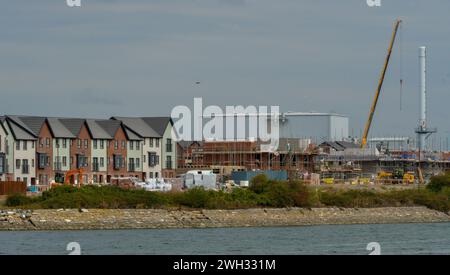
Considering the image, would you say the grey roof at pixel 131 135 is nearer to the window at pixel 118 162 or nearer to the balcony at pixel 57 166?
the window at pixel 118 162

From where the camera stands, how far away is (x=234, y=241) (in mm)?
44406

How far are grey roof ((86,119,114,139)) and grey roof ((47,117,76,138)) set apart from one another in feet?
7.56

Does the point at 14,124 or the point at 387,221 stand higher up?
the point at 14,124

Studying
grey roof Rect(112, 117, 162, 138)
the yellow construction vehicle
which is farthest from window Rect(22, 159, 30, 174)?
the yellow construction vehicle

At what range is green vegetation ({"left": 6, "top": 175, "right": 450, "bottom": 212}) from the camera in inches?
2224

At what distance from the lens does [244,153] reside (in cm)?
9569

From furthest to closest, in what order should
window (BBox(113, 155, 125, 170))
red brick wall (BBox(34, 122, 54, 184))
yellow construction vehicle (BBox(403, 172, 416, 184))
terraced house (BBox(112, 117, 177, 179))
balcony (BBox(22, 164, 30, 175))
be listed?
yellow construction vehicle (BBox(403, 172, 416, 184)), terraced house (BBox(112, 117, 177, 179)), window (BBox(113, 155, 125, 170)), red brick wall (BBox(34, 122, 54, 184)), balcony (BBox(22, 164, 30, 175))

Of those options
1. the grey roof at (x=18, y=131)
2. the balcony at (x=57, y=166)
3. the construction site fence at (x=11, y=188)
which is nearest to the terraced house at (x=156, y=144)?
the balcony at (x=57, y=166)

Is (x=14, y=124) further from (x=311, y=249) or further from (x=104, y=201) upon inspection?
(x=311, y=249)

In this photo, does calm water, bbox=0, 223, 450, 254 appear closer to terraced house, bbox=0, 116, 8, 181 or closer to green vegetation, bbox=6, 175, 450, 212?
green vegetation, bbox=6, 175, 450, 212

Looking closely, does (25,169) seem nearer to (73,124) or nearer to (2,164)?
(2,164)

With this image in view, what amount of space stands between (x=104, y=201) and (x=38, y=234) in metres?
10.0
